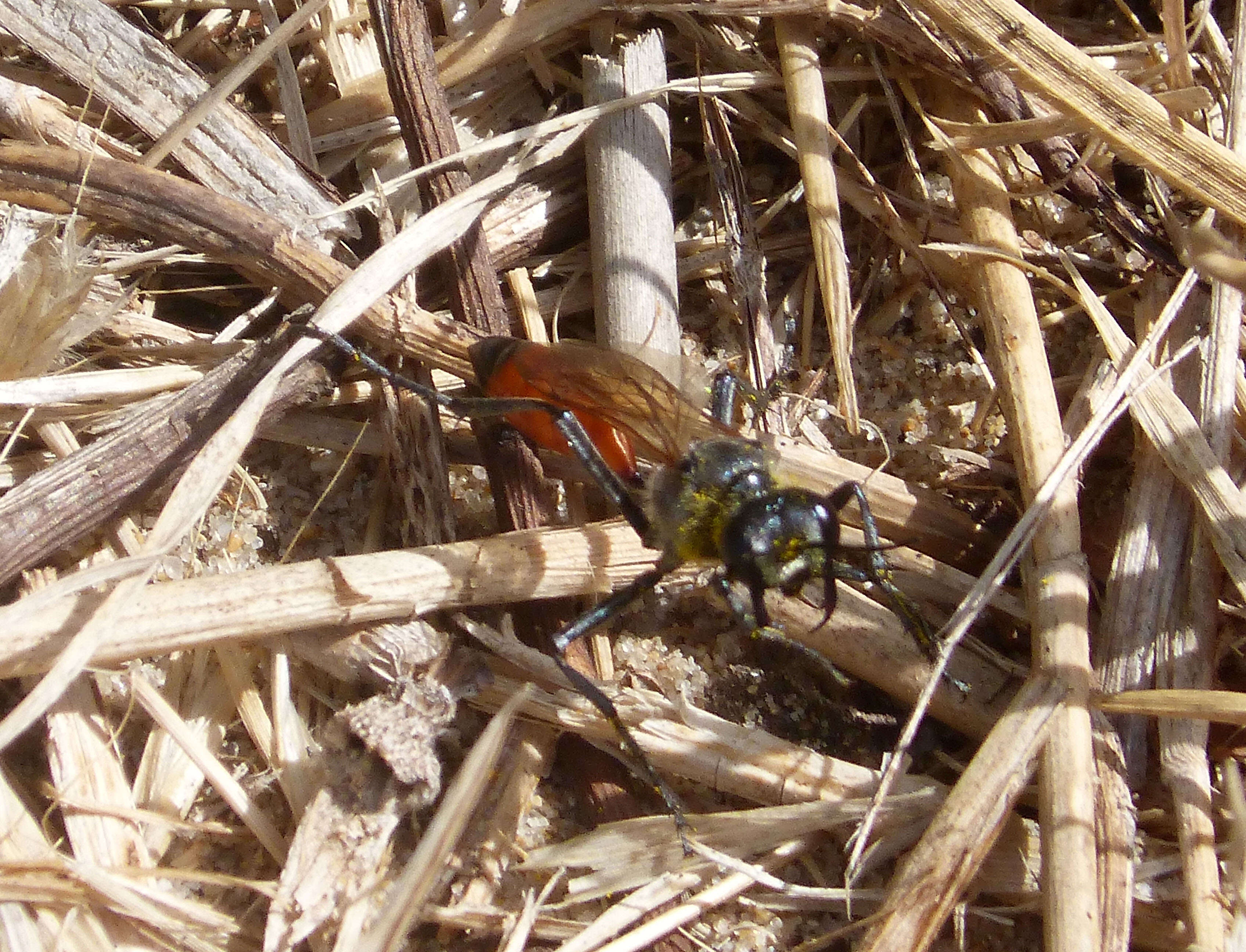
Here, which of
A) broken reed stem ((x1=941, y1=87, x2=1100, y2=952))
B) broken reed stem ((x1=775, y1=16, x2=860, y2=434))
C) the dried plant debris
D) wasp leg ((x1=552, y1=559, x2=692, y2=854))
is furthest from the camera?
broken reed stem ((x1=775, y1=16, x2=860, y2=434))

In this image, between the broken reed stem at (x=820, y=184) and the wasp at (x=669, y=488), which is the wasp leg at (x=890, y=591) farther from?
the broken reed stem at (x=820, y=184)

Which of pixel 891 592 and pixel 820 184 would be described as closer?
pixel 891 592

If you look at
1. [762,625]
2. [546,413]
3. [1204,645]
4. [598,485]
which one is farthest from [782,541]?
[1204,645]

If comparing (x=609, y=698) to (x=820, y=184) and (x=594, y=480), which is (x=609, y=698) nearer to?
(x=594, y=480)

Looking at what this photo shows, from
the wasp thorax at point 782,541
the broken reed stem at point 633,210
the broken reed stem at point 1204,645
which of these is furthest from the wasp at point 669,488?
the broken reed stem at point 1204,645

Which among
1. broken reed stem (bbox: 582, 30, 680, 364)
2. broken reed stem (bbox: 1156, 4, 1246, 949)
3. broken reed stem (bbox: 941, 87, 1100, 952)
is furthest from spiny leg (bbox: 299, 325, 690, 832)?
broken reed stem (bbox: 1156, 4, 1246, 949)

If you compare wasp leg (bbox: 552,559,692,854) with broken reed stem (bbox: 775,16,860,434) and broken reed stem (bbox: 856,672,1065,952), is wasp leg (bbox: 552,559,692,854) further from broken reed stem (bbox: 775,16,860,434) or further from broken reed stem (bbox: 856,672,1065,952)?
broken reed stem (bbox: 775,16,860,434)

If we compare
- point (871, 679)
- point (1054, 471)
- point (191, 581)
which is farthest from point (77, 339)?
point (1054, 471)
